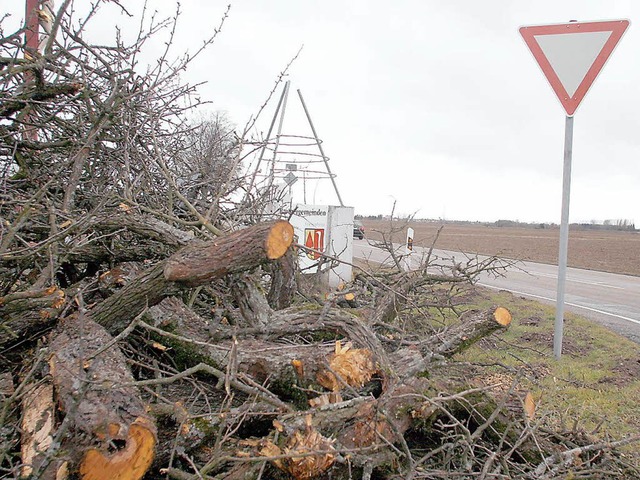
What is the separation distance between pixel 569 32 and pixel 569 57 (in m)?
0.25

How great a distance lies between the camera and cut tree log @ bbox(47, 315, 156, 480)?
168 centimetres

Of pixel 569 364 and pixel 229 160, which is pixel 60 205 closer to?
pixel 229 160

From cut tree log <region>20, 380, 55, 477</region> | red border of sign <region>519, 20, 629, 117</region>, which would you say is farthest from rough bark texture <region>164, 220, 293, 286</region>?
red border of sign <region>519, 20, 629, 117</region>

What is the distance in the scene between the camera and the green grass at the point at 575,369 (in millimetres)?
3695

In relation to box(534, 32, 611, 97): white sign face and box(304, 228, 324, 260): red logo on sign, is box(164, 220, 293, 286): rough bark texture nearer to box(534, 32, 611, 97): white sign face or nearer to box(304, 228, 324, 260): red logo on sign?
box(534, 32, 611, 97): white sign face

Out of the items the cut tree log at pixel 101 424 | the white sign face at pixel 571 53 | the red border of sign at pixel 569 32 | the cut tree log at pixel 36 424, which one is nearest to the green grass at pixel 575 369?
the cut tree log at pixel 101 424

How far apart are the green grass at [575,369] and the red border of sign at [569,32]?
8.20 feet

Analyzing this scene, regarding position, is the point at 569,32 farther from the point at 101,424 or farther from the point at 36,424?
the point at 36,424

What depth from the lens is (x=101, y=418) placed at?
1803 millimetres

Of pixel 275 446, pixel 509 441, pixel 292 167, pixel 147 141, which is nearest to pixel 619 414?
pixel 509 441

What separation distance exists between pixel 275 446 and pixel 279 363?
599mm

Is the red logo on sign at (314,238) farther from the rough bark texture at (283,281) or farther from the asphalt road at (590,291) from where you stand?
the rough bark texture at (283,281)

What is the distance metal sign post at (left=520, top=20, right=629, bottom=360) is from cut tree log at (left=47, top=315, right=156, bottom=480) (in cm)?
436

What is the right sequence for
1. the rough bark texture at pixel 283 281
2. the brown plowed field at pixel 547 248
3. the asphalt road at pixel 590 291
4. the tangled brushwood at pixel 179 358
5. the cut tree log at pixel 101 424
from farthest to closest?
the brown plowed field at pixel 547 248, the asphalt road at pixel 590 291, the rough bark texture at pixel 283 281, the tangled brushwood at pixel 179 358, the cut tree log at pixel 101 424
